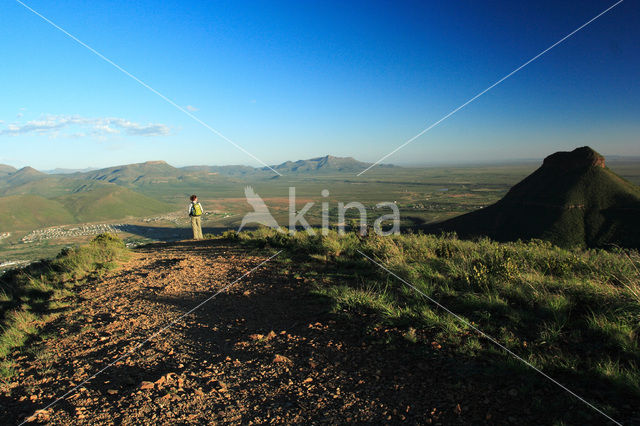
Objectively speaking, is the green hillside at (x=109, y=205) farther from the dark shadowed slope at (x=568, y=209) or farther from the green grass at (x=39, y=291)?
the dark shadowed slope at (x=568, y=209)

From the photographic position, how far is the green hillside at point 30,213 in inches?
4082

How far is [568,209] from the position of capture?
1444 inches

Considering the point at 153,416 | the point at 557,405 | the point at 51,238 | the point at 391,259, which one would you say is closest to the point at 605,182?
the point at 391,259

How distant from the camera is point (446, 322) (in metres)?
4.00

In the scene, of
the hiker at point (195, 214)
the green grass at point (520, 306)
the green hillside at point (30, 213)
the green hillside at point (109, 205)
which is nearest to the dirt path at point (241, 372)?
the green grass at point (520, 306)

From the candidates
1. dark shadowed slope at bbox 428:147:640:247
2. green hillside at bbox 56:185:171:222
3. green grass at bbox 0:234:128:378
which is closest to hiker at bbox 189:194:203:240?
green grass at bbox 0:234:128:378

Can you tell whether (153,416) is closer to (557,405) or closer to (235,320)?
(235,320)

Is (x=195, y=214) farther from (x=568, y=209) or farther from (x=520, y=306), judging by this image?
(x=568, y=209)

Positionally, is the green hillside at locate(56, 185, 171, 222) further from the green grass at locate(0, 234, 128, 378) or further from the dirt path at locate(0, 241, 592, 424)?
the dirt path at locate(0, 241, 592, 424)

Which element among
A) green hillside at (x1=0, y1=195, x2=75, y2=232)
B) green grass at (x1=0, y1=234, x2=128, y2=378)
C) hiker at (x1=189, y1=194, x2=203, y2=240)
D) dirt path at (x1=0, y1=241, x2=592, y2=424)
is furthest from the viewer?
green hillside at (x1=0, y1=195, x2=75, y2=232)

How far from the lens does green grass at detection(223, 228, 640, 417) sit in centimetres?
308

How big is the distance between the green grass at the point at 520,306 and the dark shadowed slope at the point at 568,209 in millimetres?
32049

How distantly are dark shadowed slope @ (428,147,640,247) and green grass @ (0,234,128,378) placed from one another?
122ft

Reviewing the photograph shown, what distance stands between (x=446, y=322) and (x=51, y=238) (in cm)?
10395
